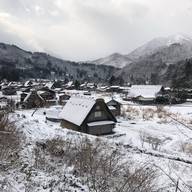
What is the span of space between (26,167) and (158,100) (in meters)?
46.7

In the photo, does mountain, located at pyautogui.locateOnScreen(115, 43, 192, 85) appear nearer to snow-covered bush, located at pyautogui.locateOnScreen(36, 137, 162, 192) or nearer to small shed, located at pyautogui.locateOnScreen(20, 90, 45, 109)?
small shed, located at pyautogui.locateOnScreen(20, 90, 45, 109)

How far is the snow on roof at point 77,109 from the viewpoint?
23.0m

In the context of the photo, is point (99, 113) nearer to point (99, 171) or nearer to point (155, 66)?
point (99, 171)

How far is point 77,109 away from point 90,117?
1.91 m

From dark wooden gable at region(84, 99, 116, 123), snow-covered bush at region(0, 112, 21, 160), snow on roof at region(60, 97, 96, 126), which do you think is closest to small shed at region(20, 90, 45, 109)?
snow on roof at region(60, 97, 96, 126)

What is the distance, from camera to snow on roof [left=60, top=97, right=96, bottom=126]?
2303 centimetres

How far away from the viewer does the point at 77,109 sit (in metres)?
24.5

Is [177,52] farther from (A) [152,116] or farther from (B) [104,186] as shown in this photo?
(B) [104,186]

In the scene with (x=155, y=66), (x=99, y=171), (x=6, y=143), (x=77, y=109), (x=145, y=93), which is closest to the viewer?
(x=99, y=171)

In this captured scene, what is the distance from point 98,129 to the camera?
76.8 feet

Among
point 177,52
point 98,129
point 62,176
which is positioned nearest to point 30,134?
point 62,176

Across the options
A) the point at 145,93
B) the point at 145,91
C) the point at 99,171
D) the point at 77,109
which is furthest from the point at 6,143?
the point at 145,91

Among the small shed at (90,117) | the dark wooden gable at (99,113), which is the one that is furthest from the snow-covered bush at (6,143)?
the dark wooden gable at (99,113)

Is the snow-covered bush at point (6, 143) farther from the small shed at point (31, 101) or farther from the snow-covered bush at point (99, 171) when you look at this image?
the small shed at point (31, 101)
